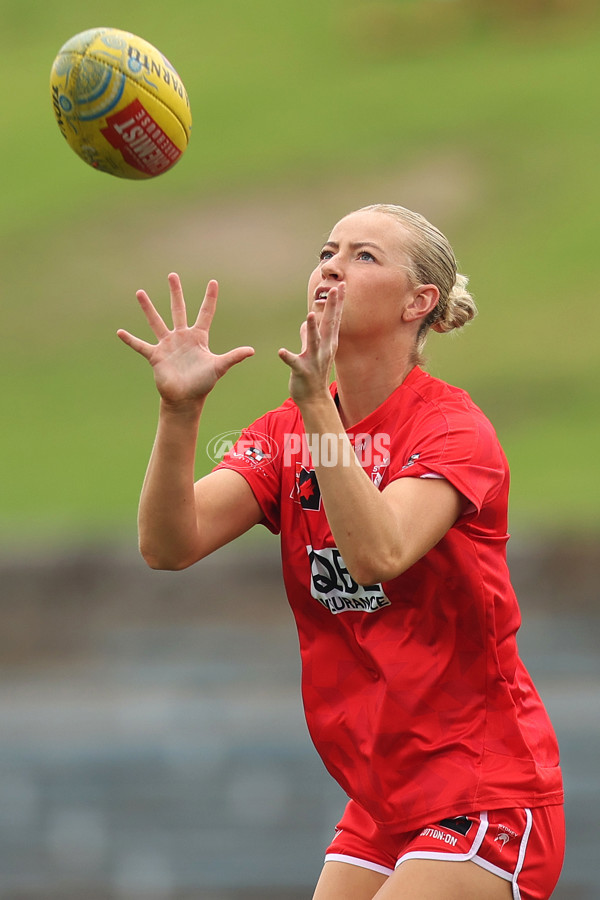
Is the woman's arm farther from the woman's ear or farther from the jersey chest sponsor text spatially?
the woman's ear

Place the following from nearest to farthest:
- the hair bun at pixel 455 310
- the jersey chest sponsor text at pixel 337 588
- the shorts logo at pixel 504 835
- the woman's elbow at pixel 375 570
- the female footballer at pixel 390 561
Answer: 1. the woman's elbow at pixel 375 570
2. the female footballer at pixel 390 561
3. the shorts logo at pixel 504 835
4. the jersey chest sponsor text at pixel 337 588
5. the hair bun at pixel 455 310

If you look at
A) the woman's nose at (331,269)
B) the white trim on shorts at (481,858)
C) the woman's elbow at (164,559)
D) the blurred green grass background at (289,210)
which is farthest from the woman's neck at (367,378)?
the blurred green grass background at (289,210)

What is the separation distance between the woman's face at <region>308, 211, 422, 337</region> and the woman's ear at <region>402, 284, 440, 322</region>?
2 centimetres

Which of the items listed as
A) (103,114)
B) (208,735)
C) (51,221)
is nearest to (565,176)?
(51,221)

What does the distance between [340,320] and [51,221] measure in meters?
26.6

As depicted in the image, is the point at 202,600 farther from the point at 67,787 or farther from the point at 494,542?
the point at 494,542

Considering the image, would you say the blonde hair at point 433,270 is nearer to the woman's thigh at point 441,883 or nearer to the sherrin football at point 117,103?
the sherrin football at point 117,103

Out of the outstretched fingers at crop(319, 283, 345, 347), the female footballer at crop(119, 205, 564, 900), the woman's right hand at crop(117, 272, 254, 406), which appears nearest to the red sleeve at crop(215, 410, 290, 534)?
the female footballer at crop(119, 205, 564, 900)

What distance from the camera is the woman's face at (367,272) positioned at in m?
3.76

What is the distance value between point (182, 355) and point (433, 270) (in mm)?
766

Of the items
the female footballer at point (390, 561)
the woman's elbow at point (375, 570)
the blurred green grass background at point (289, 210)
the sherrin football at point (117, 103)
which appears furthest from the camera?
the blurred green grass background at point (289, 210)

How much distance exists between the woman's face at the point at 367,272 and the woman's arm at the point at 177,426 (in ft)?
1.00

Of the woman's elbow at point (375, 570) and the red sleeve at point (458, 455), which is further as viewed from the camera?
the red sleeve at point (458, 455)

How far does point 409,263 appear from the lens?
3.86 m
